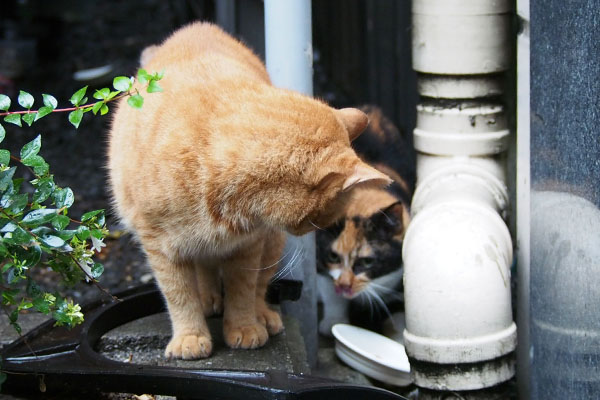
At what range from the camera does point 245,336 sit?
2947 mm

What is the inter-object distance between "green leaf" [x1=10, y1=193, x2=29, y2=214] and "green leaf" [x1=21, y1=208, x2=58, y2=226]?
0.03m

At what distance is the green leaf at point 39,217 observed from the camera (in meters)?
2.05

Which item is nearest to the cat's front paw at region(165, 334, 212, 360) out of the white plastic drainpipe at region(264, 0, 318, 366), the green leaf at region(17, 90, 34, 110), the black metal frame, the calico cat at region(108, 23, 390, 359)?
the calico cat at region(108, 23, 390, 359)

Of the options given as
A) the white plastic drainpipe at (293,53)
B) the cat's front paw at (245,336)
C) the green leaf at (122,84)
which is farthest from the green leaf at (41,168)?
the white plastic drainpipe at (293,53)

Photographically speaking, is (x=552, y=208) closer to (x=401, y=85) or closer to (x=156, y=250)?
(x=156, y=250)

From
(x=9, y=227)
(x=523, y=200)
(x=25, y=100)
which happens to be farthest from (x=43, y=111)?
(x=523, y=200)

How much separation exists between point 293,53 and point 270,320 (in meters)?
0.99

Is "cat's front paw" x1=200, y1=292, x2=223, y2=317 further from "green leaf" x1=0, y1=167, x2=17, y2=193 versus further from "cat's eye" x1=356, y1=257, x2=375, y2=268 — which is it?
"green leaf" x1=0, y1=167, x2=17, y2=193

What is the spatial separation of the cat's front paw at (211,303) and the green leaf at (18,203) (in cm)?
127

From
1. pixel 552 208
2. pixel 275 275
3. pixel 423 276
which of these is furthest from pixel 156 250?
pixel 552 208

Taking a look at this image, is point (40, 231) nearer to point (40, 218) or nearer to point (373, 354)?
point (40, 218)

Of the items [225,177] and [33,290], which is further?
[225,177]

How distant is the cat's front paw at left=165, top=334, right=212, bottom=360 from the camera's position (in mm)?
2826

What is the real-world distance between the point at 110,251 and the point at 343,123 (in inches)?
79.3
